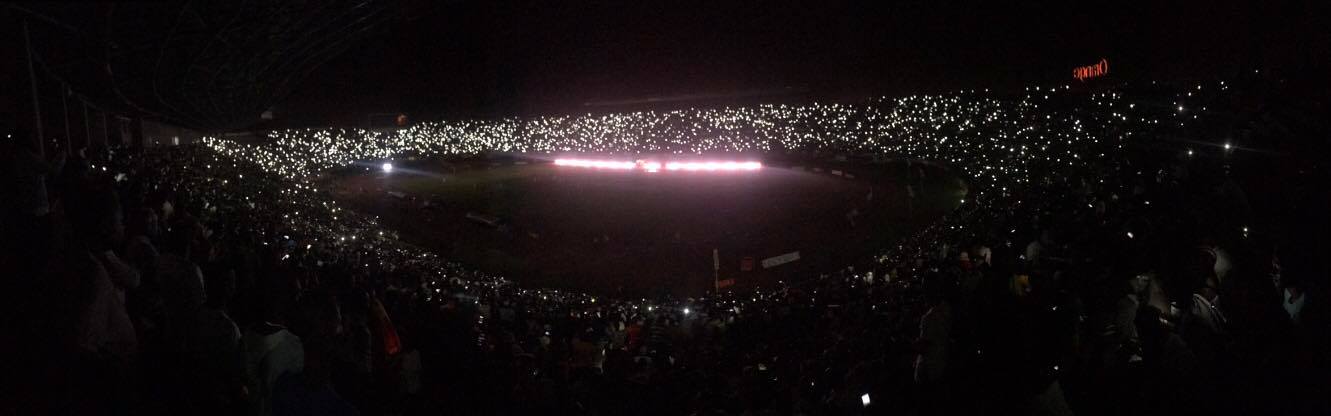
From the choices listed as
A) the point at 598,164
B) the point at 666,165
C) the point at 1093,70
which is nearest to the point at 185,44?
the point at 1093,70

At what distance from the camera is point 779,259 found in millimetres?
15797

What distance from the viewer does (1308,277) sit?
14.3ft

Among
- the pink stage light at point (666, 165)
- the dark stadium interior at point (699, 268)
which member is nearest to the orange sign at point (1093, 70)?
the dark stadium interior at point (699, 268)

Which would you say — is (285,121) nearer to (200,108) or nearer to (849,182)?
(200,108)

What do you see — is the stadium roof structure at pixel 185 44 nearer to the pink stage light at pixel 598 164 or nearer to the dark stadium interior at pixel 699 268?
the dark stadium interior at pixel 699 268

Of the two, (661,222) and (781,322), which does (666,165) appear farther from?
(781,322)

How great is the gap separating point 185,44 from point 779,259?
1154 centimetres

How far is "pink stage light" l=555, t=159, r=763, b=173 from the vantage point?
3185 cm

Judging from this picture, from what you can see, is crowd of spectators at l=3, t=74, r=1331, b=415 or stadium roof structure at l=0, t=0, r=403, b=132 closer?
crowd of spectators at l=3, t=74, r=1331, b=415

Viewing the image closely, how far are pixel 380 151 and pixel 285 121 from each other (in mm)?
6585

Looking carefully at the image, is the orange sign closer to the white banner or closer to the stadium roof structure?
the white banner

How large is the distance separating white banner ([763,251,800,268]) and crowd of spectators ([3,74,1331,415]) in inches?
169

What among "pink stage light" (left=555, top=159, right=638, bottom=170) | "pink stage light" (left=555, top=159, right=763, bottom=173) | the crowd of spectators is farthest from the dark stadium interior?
"pink stage light" (left=555, top=159, right=638, bottom=170)

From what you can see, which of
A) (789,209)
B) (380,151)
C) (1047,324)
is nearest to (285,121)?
(380,151)
